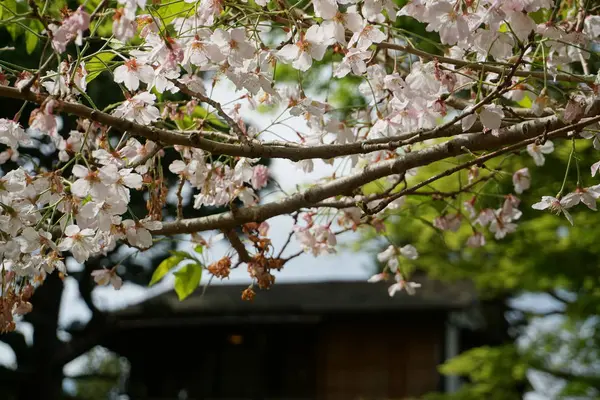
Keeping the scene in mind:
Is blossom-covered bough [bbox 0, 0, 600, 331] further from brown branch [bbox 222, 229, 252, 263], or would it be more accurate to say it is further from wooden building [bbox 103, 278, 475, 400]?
wooden building [bbox 103, 278, 475, 400]

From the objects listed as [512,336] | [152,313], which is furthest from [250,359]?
[512,336]

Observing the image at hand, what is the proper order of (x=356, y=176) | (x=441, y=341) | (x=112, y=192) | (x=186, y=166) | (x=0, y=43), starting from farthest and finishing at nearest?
1. (x=441, y=341)
2. (x=0, y=43)
3. (x=186, y=166)
4. (x=356, y=176)
5. (x=112, y=192)

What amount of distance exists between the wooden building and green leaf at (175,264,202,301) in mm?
8913

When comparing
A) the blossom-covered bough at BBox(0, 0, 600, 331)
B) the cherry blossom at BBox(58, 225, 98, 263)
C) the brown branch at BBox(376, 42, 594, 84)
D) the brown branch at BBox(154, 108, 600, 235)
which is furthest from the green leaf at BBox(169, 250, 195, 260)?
the brown branch at BBox(376, 42, 594, 84)

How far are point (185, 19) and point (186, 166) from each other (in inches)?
19.4

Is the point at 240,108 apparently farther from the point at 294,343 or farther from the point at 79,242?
the point at 294,343

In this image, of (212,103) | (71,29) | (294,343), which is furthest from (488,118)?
(294,343)

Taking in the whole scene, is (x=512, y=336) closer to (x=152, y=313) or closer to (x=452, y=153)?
(x=152, y=313)

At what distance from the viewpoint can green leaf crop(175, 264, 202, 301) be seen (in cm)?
281

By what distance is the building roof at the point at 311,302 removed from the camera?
11750 mm

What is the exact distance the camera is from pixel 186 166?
2467 millimetres

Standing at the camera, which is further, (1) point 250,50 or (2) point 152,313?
(2) point 152,313

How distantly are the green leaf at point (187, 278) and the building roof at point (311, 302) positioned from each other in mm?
8910

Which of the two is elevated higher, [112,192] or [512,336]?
[512,336]
